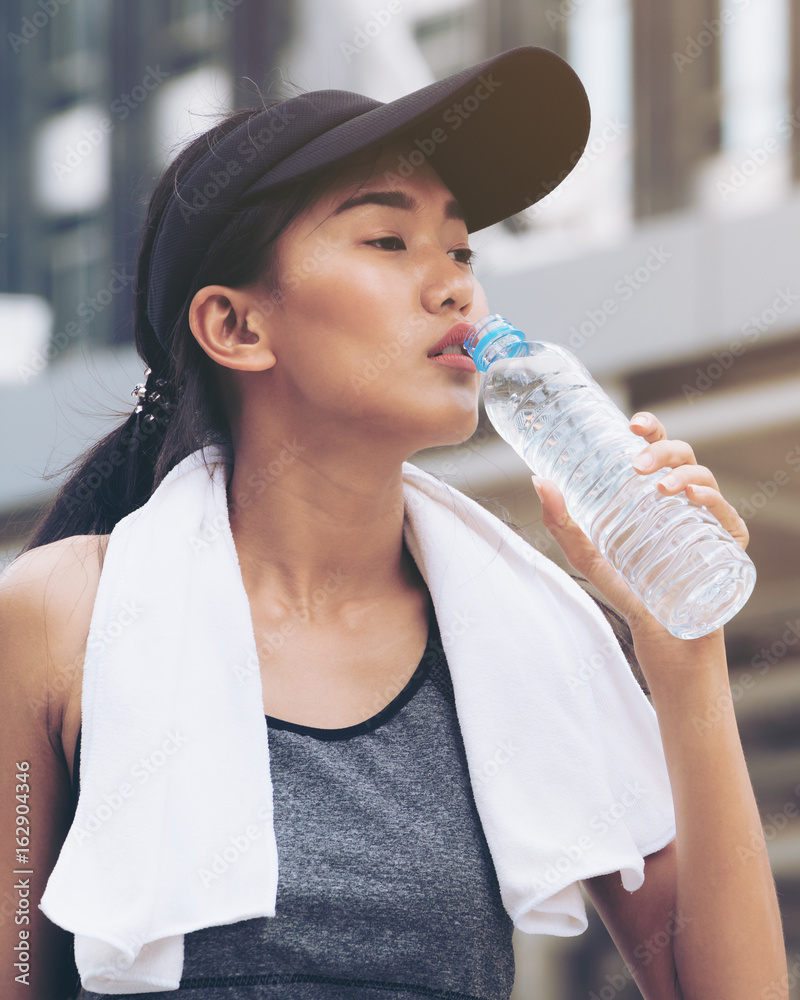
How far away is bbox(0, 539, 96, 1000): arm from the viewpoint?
1.31m

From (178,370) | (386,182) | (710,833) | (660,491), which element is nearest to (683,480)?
(660,491)

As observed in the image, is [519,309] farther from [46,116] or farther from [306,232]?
[46,116]

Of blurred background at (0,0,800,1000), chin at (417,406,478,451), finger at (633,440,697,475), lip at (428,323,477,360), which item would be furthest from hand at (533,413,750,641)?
blurred background at (0,0,800,1000)

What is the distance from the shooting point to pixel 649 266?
4273 mm

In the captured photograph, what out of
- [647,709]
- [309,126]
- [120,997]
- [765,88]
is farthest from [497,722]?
[765,88]

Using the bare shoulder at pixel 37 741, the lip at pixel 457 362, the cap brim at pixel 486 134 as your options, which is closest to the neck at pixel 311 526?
the lip at pixel 457 362

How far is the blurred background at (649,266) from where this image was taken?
13.3ft

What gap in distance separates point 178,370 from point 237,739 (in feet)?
2.00

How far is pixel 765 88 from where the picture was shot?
14.8 feet

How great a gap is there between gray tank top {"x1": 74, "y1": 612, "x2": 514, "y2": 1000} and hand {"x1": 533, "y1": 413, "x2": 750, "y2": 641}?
0.30 meters

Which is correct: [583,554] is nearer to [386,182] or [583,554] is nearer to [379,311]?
[379,311]

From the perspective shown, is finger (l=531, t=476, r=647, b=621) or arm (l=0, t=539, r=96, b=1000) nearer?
arm (l=0, t=539, r=96, b=1000)

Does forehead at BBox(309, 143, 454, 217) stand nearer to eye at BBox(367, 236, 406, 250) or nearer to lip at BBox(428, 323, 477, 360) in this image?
eye at BBox(367, 236, 406, 250)

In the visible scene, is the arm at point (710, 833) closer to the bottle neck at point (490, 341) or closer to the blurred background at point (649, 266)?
the bottle neck at point (490, 341)
